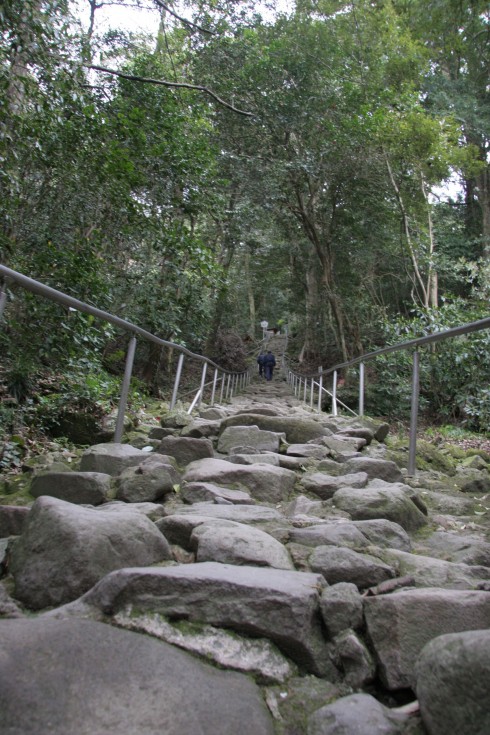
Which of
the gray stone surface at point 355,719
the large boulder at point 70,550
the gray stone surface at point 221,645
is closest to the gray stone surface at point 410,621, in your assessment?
the gray stone surface at point 355,719

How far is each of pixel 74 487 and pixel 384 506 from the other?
4.84 ft

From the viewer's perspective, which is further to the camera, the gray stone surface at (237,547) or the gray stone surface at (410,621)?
the gray stone surface at (237,547)

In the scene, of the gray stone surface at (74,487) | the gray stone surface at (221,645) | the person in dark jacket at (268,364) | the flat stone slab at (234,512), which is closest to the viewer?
the gray stone surface at (221,645)

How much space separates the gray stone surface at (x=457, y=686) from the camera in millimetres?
1015

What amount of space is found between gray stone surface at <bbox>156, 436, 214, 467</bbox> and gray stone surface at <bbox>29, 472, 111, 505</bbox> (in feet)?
3.19

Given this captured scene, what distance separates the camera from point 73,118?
5176 mm

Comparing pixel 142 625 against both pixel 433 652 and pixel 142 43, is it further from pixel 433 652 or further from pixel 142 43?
pixel 142 43

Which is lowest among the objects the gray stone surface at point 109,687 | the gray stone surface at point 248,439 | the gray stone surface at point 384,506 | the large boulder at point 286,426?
the gray stone surface at point 109,687

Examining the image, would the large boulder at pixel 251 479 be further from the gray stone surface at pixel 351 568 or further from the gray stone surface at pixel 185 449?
the gray stone surface at pixel 351 568

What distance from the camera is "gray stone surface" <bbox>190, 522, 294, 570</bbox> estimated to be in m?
1.81

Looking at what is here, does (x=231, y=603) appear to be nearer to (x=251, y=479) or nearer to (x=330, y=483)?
(x=251, y=479)

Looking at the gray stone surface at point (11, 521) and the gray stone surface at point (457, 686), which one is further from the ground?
the gray stone surface at point (457, 686)

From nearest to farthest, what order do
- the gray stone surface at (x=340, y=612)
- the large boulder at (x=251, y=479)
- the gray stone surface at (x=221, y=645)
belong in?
1. the gray stone surface at (x=221, y=645)
2. the gray stone surface at (x=340, y=612)
3. the large boulder at (x=251, y=479)

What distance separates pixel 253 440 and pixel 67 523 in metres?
2.62
